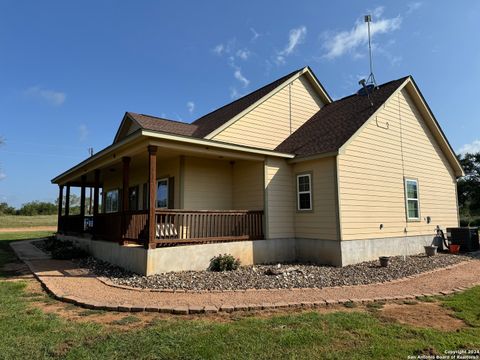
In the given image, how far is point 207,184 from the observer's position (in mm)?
12227

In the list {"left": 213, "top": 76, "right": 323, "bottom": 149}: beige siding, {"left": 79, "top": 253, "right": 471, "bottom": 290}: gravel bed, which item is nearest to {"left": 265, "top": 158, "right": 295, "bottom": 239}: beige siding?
{"left": 79, "top": 253, "right": 471, "bottom": 290}: gravel bed

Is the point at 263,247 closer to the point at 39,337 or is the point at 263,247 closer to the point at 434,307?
the point at 434,307

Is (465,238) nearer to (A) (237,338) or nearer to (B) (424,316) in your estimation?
(B) (424,316)

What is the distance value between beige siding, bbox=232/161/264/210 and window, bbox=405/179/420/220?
6.00 metres

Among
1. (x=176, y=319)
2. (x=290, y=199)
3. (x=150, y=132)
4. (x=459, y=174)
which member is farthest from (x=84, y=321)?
(x=459, y=174)

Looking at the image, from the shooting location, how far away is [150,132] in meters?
8.50

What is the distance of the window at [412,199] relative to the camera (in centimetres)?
1314

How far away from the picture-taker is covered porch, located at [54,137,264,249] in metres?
9.34

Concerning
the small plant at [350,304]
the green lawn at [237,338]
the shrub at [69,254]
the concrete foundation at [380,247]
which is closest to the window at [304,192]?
the concrete foundation at [380,247]

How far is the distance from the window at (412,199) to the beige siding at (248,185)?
6.00 meters

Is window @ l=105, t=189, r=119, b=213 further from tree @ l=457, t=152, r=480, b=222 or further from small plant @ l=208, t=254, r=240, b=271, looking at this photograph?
tree @ l=457, t=152, r=480, b=222

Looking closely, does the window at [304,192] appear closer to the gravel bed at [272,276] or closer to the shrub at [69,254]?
the gravel bed at [272,276]

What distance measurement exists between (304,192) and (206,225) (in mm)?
3668

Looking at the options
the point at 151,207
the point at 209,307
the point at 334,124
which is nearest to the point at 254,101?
the point at 334,124
